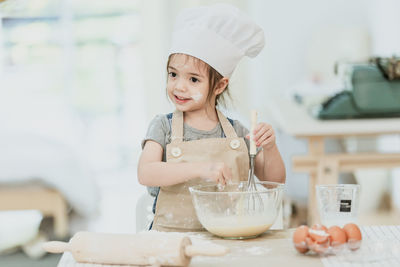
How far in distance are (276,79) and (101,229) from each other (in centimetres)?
162

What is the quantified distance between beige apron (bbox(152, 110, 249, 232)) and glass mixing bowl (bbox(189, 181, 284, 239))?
13 centimetres

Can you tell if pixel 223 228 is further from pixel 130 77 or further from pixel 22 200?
pixel 130 77

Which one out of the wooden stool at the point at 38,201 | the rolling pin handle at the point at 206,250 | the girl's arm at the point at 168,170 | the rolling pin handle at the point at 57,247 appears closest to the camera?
the rolling pin handle at the point at 206,250

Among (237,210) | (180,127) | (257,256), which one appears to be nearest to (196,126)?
(180,127)

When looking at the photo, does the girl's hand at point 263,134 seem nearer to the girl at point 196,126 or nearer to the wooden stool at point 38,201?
the girl at point 196,126

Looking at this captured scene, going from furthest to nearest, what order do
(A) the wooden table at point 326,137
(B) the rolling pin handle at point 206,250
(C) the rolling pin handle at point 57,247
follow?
1. (A) the wooden table at point 326,137
2. (C) the rolling pin handle at point 57,247
3. (B) the rolling pin handle at point 206,250

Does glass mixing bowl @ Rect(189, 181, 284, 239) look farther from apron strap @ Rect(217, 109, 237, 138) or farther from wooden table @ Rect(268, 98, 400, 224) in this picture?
wooden table @ Rect(268, 98, 400, 224)

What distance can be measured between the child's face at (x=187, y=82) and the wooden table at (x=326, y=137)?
1.21m

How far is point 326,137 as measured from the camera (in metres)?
2.57

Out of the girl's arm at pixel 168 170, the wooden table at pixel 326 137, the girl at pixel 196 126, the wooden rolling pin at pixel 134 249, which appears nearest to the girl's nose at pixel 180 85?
the girl at pixel 196 126

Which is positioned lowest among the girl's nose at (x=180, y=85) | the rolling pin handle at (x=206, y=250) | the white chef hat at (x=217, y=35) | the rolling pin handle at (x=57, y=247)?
the rolling pin handle at (x=57, y=247)

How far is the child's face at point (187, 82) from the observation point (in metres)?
1.15

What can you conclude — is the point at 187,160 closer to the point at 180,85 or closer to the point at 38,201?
the point at 180,85

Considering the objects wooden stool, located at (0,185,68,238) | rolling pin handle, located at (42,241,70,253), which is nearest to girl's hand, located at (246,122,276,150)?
rolling pin handle, located at (42,241,70,253)
